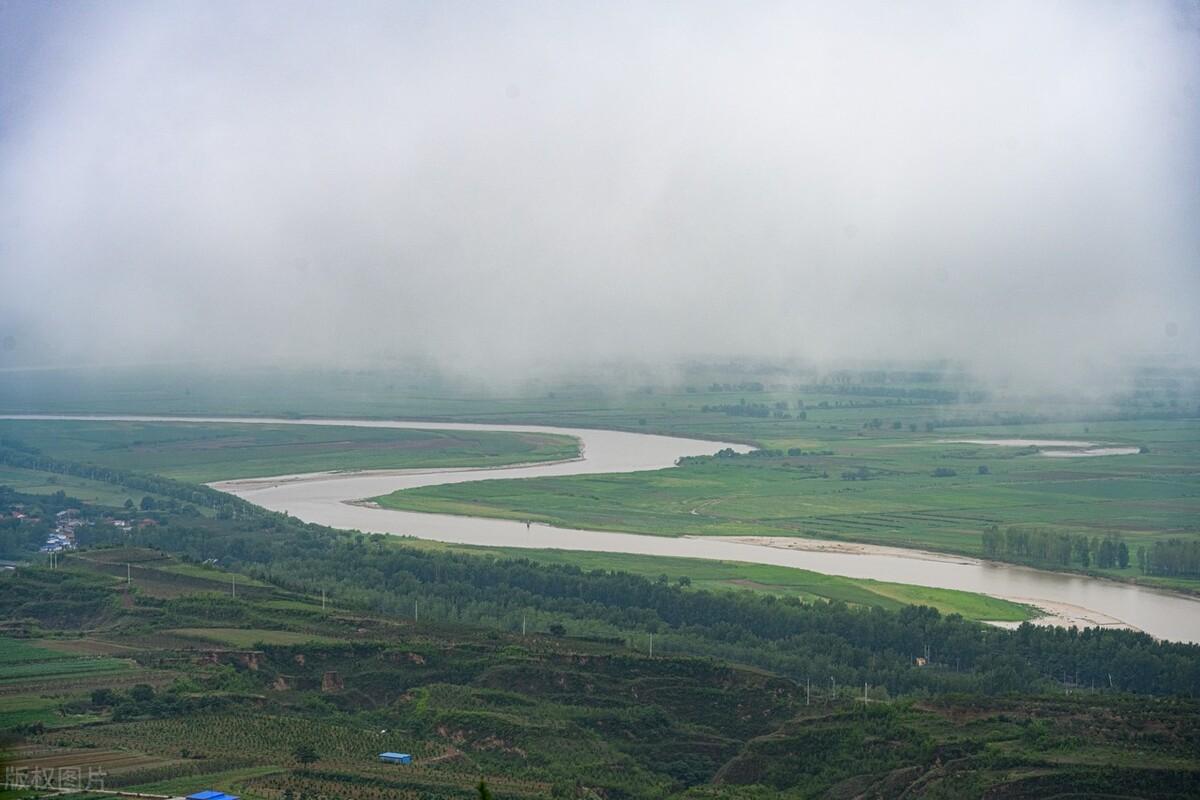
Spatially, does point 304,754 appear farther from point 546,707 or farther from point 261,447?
point 261,447

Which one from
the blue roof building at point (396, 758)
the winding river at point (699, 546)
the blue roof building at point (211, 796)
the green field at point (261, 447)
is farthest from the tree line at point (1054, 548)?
the blue roof building at point (211, 796)

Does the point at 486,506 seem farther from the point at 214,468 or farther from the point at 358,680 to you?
the point at 358,680

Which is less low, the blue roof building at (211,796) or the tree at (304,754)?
the blue roof building at (211,796)

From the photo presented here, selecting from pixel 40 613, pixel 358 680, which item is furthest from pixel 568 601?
pixel 40 613

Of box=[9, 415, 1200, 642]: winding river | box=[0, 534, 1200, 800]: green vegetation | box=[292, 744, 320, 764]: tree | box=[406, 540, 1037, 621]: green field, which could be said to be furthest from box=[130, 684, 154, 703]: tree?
box=[9, 415, 1200, 642]: winding river

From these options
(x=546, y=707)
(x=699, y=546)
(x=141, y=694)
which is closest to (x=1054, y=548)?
(x=699, y=546)

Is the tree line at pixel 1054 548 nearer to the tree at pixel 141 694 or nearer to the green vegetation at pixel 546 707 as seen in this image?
the green vegetation at pixel 546 707

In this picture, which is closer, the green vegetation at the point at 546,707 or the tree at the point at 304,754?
the green vegetation at the point at 546,707
